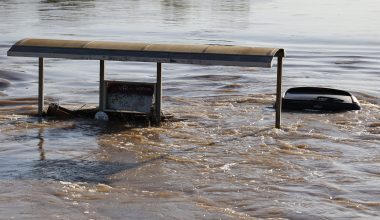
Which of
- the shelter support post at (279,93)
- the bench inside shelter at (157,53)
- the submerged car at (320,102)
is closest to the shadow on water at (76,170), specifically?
the bench inside shelter at (157,53)

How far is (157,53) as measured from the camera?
18016 mm

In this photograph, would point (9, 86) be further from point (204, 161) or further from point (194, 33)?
point (194, 33)

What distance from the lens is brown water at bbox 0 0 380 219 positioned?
12867mm

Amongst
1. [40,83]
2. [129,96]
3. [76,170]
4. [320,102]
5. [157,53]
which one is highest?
[157,53]

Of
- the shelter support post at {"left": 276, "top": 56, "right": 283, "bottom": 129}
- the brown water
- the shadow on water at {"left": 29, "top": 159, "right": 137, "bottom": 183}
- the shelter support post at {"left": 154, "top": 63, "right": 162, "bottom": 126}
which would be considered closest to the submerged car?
the brown water

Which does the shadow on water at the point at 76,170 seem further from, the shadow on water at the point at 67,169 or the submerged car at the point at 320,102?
the submerged car at the point at 320,102

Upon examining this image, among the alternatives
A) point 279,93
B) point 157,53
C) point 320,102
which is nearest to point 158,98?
point 157,53

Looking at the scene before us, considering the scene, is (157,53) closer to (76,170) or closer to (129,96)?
(129,96)

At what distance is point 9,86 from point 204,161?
11.3 metres

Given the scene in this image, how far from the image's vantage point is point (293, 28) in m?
48.8

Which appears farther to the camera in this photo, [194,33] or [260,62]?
[194,33]

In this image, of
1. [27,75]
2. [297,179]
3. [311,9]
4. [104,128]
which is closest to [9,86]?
[27,75]

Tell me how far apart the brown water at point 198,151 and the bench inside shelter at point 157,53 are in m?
1.36

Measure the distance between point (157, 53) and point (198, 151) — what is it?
2.54m
